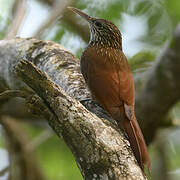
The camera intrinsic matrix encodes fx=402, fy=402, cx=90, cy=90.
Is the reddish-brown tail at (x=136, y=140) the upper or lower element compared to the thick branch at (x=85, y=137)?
lower

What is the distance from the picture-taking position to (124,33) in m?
4.19

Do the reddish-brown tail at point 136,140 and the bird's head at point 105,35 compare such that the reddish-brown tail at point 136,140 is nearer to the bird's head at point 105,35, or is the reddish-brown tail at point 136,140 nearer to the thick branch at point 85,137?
the thick branch at point 85,137

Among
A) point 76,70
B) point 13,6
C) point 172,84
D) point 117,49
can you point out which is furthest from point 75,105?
point 13,6

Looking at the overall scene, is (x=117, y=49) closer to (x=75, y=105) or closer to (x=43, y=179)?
(x=43, y=179)

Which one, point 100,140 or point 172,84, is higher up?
point 100,140

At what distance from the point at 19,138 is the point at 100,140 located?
297 centimetres

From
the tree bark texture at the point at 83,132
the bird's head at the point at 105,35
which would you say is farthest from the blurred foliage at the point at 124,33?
the tree bark texture at the point at 83,132

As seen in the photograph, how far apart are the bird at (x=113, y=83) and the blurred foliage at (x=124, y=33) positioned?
8.4 inches

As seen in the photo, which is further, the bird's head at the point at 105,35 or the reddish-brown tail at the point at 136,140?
the bird's head at the point at 105,35

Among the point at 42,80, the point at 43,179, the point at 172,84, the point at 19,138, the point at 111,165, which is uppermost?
the point at 42,80

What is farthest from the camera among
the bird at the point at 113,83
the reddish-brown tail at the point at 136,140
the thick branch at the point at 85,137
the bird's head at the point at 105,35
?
the bird's head at the point at 105,35

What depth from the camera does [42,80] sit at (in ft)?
6.95

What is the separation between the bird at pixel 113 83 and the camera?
2.66 m

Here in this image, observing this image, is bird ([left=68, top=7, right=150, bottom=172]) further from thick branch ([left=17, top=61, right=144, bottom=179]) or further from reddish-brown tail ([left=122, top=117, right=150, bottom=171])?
thick branch ([left=17, top=61, right=144, bottom=179])
